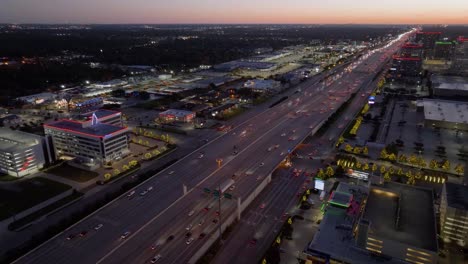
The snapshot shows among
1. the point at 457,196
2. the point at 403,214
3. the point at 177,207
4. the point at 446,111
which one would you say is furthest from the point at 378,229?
the point at 446,111

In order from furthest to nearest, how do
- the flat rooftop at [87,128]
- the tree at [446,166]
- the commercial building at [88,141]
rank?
the flat rooftop at [87,128] → the commercial building at [88,141] → the tree at [446,166]

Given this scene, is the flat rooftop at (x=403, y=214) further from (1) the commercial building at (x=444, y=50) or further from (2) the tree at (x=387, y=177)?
(1) the commercial building at (x=444, y=50)

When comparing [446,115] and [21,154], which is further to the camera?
[446,115]

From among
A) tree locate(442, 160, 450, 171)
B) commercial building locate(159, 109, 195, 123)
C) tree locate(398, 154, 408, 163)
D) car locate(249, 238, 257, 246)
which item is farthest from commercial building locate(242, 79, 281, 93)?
car locate(249, 238, 257, 246)

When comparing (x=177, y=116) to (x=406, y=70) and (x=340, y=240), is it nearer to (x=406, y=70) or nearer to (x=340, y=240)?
(x=340, y=240)

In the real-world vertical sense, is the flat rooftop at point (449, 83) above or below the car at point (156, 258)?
above

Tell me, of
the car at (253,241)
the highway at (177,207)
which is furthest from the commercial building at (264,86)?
the car at (253,241)
